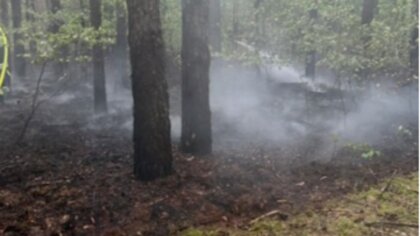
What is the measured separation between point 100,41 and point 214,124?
13.0 ft

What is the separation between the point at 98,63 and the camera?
47.1ft

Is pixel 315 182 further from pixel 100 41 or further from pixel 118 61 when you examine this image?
pixel 118 61

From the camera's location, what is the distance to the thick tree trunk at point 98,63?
1356 cm

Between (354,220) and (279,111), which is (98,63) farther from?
(354,220)

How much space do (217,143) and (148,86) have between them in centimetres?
411

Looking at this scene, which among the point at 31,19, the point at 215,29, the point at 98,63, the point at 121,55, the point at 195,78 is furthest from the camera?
the point at 31,19

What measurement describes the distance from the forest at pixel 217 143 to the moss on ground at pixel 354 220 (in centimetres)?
3

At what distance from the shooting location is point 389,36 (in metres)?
12.5

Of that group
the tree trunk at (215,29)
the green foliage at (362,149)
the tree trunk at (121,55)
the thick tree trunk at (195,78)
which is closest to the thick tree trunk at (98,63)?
the thick tree trunk at (195,78)

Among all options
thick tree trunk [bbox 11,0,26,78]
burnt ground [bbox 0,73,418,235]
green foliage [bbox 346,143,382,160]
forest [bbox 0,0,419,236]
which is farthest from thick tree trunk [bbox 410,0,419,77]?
thick tree trunk [bbox 11,0,26,78]

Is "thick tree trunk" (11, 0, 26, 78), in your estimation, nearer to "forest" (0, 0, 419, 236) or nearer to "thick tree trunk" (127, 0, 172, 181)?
"forest" (0, 0, 419, 236)

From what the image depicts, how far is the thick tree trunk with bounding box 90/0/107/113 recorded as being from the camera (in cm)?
1356

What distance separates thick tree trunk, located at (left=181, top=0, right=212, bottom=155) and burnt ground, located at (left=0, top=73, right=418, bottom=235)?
434mm

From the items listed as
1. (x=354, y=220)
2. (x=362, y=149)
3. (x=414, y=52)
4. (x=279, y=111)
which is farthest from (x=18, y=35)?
(x=354, y=220)
